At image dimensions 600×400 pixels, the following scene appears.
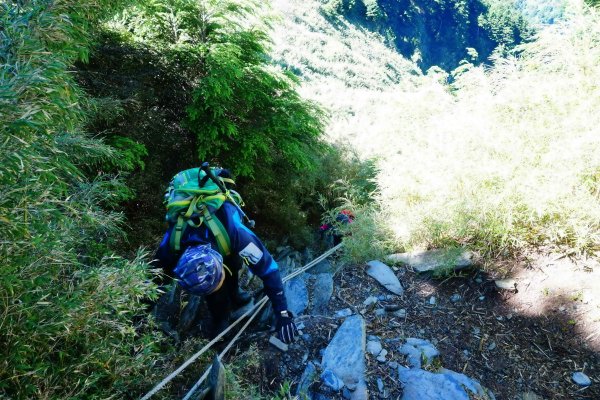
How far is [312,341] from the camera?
10.8 ft

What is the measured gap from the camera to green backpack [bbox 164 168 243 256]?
3125 mm

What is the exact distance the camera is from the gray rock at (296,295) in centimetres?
414

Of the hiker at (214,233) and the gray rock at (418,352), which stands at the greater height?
the hiker at (214,233)

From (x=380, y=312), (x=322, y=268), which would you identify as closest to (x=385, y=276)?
(x=380, y=312)

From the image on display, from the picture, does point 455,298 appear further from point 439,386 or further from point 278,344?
point 278,344

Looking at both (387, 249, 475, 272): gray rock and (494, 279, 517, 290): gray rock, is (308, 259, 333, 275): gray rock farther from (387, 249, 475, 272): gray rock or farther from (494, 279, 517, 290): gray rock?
(494, 279, 517, 290): gray rock

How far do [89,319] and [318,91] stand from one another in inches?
942

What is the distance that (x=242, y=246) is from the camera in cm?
314

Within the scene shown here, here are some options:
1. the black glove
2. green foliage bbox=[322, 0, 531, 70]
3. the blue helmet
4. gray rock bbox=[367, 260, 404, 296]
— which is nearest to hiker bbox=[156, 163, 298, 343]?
the black glove

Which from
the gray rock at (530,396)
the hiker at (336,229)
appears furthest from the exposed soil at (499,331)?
the hiker at (336,229)

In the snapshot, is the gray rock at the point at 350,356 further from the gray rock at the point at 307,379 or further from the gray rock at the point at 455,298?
the gray rock at the point at 455,298

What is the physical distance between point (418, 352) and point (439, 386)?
42 cm

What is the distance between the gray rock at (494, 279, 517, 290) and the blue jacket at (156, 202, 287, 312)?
2.12m

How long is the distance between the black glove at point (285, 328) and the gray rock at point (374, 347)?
0.67m
